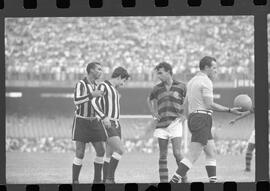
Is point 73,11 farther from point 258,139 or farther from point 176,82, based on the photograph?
point 258,139

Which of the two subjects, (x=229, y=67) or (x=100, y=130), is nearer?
(x=100, y=130)

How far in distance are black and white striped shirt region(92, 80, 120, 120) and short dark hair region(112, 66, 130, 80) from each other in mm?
155

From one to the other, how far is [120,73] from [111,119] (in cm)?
50

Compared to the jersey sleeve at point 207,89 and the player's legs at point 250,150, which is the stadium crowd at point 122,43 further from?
the player's legs at point 250,150

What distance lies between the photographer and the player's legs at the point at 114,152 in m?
9.08

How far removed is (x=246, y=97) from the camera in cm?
934

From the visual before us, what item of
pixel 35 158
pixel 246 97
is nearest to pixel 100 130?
pixel 35 158

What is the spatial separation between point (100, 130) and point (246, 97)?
5.20ft

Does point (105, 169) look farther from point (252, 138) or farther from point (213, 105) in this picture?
point (252, 138)

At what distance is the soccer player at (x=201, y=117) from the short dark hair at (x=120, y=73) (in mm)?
697

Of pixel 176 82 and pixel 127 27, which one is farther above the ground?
pixel 127 27

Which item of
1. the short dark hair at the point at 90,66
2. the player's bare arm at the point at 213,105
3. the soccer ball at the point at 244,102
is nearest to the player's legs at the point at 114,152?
the short dark hair at the point at 90,66

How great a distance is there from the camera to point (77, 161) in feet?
29.9

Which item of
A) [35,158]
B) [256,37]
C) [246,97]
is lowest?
[35,158]
